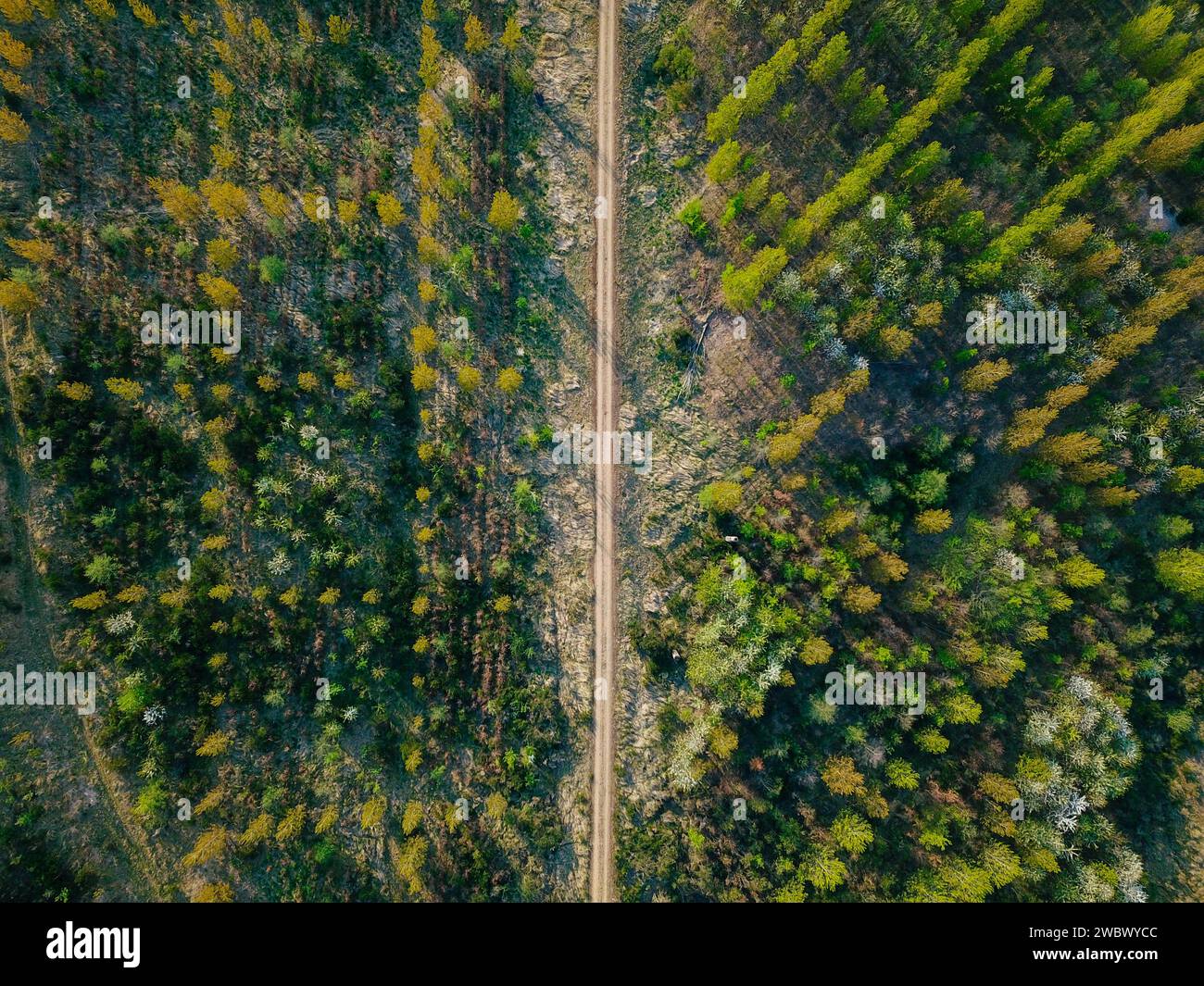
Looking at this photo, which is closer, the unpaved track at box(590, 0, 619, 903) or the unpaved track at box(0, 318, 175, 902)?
the unpaved track at box(0, 318, 175, 902)

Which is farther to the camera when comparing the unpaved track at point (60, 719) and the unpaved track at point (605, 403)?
the unpaved track at point (605, 403)

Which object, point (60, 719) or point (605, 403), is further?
point (605, 403)

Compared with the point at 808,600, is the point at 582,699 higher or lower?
lower

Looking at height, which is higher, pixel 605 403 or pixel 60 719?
pixel 605 403
